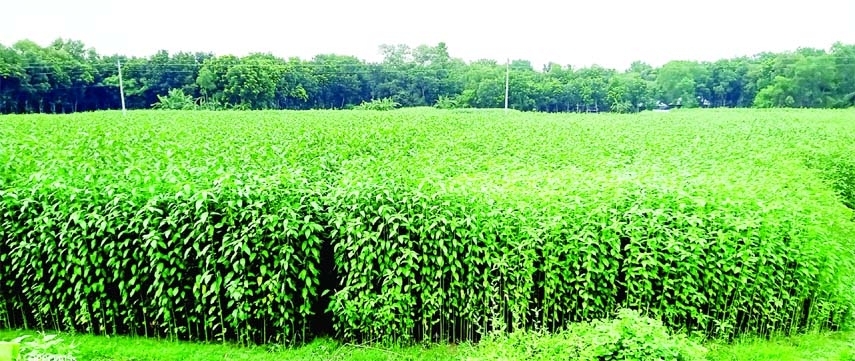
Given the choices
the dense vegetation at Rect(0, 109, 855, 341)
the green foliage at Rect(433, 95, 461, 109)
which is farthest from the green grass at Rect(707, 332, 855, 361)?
the green foliage at Rect(433, 95, 461, 109)

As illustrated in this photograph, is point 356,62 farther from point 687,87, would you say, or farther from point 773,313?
point 773,313

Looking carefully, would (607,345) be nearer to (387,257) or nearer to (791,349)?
(387,257)

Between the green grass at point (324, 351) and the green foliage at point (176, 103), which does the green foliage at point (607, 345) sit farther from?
the green foliage at point (176, 103)

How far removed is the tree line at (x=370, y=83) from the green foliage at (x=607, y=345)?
193 feet

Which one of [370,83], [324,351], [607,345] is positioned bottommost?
[324,351]

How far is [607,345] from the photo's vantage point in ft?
14.8

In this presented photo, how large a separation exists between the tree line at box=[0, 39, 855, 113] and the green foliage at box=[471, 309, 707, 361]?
193 ft

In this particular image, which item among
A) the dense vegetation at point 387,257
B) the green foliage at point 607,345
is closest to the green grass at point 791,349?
the dense vegetation at point 387,257

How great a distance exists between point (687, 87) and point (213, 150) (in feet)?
267

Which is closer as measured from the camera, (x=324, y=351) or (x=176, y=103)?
(x=324, y=351)

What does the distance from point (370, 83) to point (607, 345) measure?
257ft

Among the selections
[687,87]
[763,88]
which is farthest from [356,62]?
[763,88]

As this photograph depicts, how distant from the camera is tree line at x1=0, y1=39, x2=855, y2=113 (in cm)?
6141

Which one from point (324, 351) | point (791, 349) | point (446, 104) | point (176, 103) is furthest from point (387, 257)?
point (446, 104)
